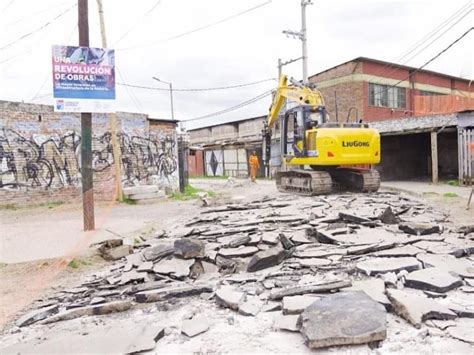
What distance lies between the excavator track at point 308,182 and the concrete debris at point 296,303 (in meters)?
9.99

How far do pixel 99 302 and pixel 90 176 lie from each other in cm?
516

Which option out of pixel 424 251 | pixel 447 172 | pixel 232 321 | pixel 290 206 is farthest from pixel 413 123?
pixel 232 321

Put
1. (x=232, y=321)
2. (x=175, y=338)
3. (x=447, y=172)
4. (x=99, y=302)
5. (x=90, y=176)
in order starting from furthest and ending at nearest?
(x=447, y=172) → (x=90, y=176) → (x=99, y=302) → (x=232, y=321) → (x=175, y=338)

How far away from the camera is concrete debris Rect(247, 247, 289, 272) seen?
233 inches

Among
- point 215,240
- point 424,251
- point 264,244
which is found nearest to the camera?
point 424,251

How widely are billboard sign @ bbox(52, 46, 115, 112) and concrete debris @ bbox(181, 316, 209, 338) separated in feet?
22.7

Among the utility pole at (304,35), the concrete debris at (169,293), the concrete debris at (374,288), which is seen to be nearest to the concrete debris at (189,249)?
the concrete debris at (169,293)

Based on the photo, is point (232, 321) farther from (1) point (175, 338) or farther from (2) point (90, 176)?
(2) point (90, 176)

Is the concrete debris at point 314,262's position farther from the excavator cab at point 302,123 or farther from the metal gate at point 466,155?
the metal gate at point 466,155

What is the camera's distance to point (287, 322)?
390cm

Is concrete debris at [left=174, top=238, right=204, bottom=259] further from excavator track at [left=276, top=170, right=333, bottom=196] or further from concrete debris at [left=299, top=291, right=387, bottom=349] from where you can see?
excavator track at [left=276, top=170, right=333, bottom=196]

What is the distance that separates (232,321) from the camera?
13.6 feet

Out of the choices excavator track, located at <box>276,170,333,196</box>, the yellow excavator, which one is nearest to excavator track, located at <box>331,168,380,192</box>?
the yellow excavator

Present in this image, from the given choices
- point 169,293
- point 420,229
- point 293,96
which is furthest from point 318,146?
point 169,293
